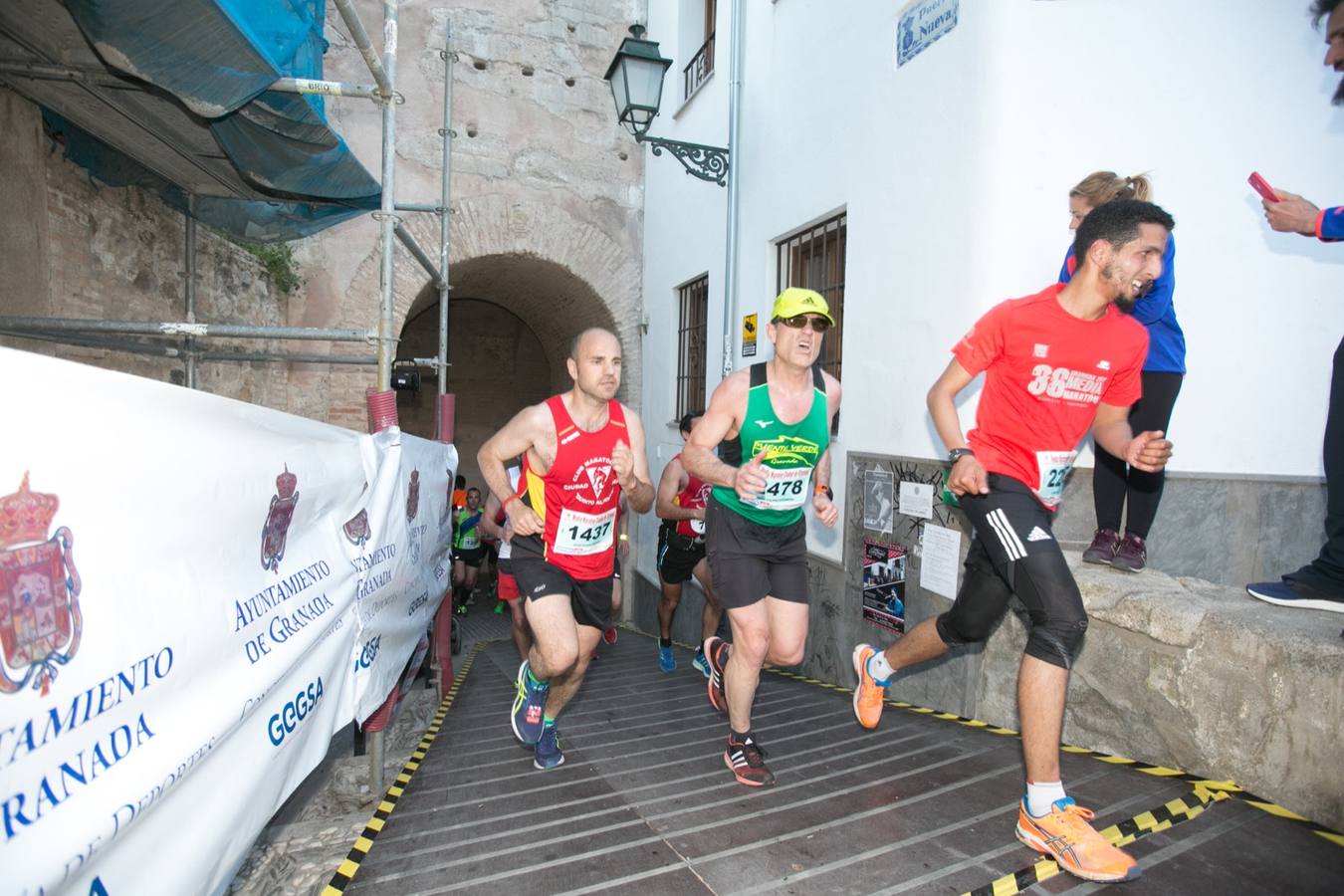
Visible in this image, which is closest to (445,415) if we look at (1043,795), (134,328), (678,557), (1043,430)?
(678,557)

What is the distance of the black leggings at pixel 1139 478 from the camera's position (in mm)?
3703

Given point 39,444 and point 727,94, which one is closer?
point 39,444

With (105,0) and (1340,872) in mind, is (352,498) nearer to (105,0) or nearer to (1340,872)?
(105,0)

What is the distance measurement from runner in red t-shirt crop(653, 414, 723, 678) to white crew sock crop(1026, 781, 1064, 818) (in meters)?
3.30

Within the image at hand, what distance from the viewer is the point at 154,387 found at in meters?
1.76

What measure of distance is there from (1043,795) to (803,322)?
6.57 feet

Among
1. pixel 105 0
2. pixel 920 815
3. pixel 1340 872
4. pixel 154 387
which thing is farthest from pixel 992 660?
pixel 105 0

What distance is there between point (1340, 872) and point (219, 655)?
125 inches

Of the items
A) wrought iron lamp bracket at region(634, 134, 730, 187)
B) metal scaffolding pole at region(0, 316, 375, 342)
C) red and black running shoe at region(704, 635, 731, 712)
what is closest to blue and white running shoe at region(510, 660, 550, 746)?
red and black running shoe at region(704, 635, 731, 712)

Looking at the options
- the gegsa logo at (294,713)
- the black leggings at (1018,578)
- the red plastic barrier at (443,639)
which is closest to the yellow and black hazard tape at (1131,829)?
the black leggings at (1018,578)

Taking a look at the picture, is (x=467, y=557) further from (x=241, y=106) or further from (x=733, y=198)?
(x=241, y=106)

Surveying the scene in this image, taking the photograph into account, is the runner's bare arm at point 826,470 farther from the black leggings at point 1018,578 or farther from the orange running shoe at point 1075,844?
the orange running shoe at point 1075,844

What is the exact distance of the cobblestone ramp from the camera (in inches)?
91.6

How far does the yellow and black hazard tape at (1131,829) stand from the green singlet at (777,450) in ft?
5.29
